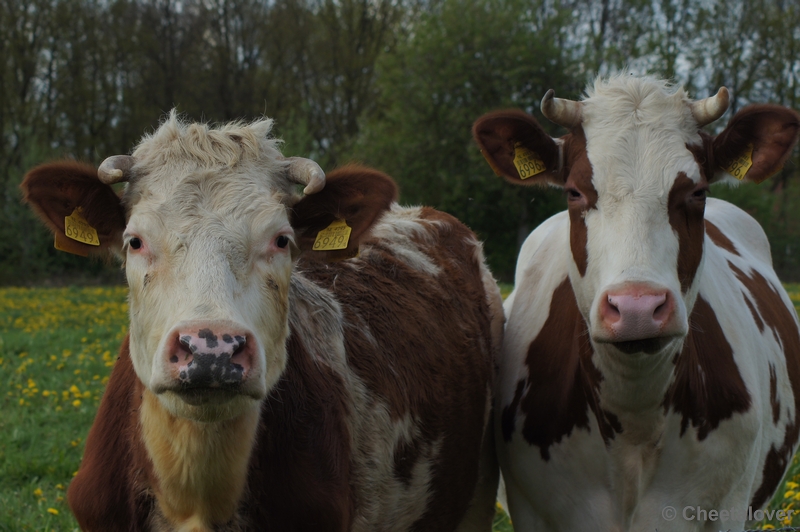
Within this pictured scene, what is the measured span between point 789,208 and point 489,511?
3103cm

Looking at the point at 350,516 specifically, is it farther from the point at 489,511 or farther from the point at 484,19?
the point at 484,19

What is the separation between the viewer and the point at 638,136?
366 cm

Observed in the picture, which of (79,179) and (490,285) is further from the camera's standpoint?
(490,285)

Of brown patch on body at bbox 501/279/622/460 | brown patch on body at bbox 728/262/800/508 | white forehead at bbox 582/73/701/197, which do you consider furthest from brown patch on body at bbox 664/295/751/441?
→ white forehead at bbox 582/73/701/197

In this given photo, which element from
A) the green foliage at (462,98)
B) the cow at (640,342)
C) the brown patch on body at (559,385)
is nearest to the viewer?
the cow at (640,342)

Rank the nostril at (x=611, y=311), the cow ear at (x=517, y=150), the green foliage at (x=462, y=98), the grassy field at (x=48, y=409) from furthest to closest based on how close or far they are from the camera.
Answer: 1. the green foliage at (x=462, y=98)
2. the grassy field at (x=48, y=409)
3. the cow ear at (x=517, y=150)
4. the nostril at (x=611, y=311)

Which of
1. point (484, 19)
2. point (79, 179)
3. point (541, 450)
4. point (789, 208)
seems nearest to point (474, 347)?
point (541, 450)

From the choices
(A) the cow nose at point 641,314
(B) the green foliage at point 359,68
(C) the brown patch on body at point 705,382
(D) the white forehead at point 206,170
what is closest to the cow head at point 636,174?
(A) the cow nose at point 641,314

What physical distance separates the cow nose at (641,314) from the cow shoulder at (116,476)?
187 centimetres

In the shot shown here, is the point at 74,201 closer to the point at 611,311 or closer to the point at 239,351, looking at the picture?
the point at 239,351

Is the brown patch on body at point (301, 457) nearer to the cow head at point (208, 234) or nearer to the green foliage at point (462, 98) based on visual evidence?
the cow head at point (208, 234)

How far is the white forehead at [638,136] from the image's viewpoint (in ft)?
11.5

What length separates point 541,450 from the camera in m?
4.17

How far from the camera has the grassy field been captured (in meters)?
5.11
